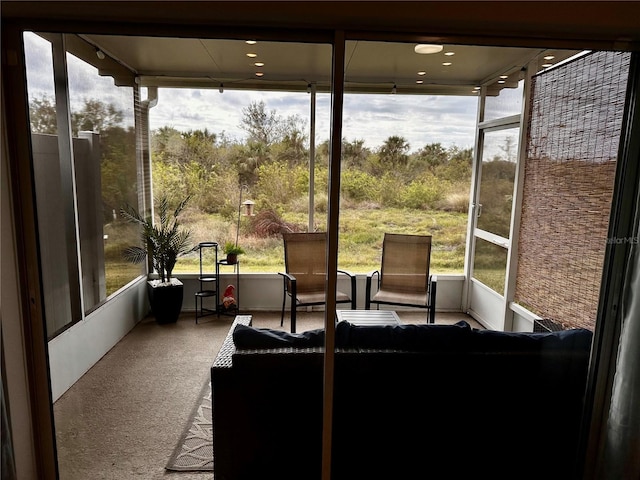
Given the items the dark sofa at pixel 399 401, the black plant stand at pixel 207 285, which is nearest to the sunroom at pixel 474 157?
the black plant stand at pixel 207 285

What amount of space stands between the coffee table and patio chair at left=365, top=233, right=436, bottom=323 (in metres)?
0.37

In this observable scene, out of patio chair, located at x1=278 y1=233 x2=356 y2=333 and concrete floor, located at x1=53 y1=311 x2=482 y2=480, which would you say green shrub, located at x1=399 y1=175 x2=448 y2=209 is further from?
concrete floor, located at x1=53 y1=311 x2=482 y2=480

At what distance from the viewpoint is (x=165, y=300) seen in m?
3.94

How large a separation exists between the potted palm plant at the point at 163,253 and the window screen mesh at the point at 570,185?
302 cm

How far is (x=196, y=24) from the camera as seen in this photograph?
1.51m

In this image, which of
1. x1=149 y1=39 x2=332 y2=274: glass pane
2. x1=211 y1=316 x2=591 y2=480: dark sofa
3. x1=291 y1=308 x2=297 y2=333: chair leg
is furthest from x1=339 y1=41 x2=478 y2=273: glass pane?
x1=211 y1=316 x2=591 y2=480: dark sofa

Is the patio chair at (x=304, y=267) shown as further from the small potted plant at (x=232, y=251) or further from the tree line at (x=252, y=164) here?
the small potted plant at (x=232, y=251)

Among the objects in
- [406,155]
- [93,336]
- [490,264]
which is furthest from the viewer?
[490,264]

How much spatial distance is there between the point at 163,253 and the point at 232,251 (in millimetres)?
630

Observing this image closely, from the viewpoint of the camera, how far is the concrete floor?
6.91ft

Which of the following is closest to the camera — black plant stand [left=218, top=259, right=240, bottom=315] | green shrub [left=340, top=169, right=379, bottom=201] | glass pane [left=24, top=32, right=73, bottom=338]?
glass pane [left=24, top=32, right=73, bottom=338]

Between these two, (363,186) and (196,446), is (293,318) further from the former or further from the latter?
(196,446)

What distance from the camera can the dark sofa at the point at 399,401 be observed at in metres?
1.81

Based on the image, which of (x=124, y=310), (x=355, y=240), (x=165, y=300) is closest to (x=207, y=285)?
(x=165, y=300)
